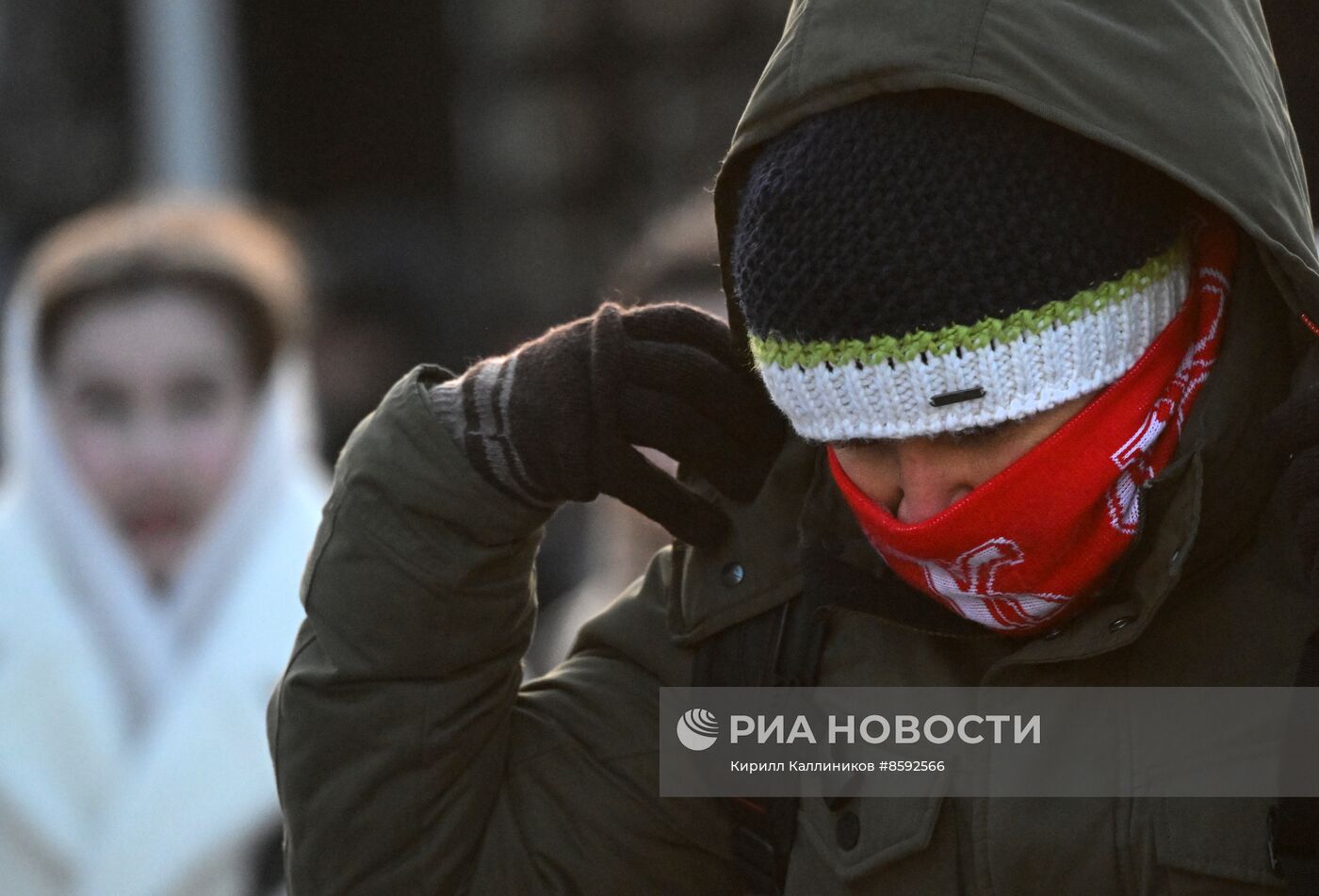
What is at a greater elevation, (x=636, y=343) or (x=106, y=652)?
(x=636, y=343)

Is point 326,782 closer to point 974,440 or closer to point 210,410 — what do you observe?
→ point 974,440

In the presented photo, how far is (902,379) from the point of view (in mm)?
1337

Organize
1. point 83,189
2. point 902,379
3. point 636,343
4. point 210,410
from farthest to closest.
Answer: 1. point 83,189
2. point 210,410
3. point 636,343
4. point 902,379

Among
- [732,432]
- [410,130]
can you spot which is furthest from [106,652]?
[410,130]

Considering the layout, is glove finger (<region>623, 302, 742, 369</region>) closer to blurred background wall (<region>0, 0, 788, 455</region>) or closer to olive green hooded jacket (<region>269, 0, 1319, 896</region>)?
olive green hooded jacket (<region>269, 0, 1319, 896</region>)

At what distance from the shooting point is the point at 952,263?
1.29 m

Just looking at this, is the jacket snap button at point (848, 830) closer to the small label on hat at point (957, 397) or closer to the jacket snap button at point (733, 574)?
the jacket snap button at point (733, 574)

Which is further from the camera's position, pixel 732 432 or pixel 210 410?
pixel 210 410

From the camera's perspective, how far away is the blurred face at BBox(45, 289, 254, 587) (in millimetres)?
3172

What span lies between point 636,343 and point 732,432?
132 millimetres

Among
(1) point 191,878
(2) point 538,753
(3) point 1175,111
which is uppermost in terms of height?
(3) point 1175,111

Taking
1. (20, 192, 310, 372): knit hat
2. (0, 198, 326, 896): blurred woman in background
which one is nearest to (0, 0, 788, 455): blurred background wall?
(20, 192, 310, 372): knit hat

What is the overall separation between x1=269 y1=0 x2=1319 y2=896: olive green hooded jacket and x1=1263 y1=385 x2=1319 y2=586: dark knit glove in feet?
0.19

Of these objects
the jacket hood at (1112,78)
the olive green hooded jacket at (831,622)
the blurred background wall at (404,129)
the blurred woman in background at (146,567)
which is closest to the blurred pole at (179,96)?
the blurred background wall at (404,129)
